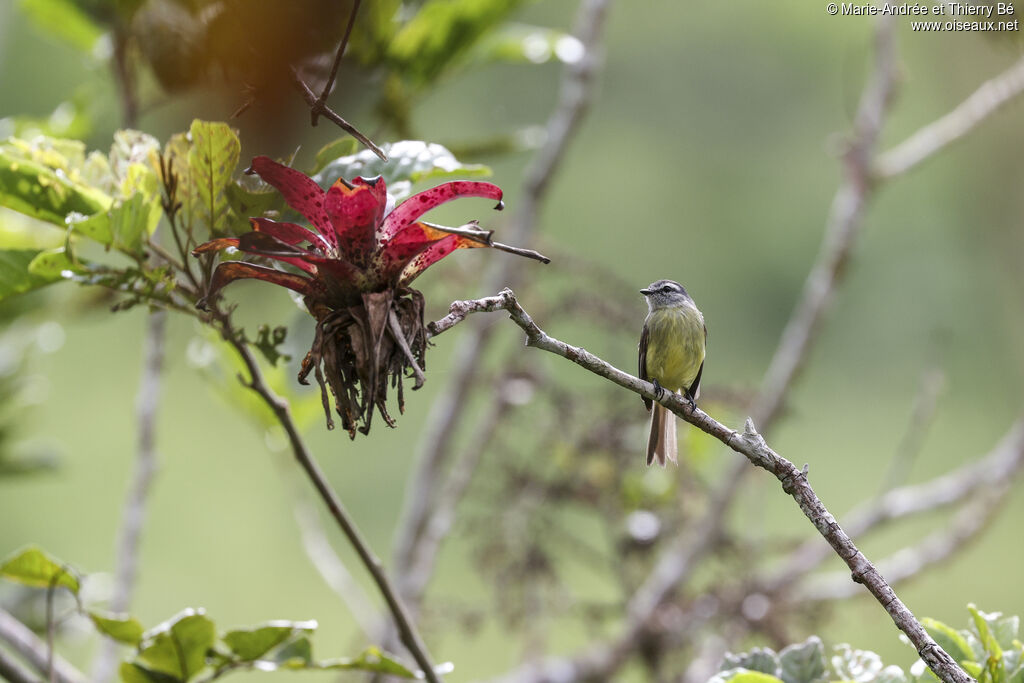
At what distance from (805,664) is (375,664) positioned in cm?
46

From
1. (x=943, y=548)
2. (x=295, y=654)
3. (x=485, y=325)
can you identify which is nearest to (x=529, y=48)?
(x=485, y=325)

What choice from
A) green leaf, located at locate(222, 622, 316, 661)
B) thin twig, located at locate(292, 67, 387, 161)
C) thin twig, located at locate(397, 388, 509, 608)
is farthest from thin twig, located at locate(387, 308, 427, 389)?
thin twig, located at locate(397, 388, 509, 608)

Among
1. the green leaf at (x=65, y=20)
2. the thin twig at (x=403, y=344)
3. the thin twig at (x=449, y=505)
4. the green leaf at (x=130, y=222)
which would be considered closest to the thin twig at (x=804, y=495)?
the thin twig at (x=403, y=344)

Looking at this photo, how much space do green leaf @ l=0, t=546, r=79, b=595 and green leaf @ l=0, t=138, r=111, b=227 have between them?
1.21 ft

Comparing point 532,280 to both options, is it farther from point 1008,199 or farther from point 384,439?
point 384,439

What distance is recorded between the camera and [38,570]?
3.62ft

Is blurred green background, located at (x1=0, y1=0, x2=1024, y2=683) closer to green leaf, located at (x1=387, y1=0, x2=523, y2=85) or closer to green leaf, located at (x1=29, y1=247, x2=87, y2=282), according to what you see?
green leaf, located at (x1=387, y1=0, x2=523, y2=85)

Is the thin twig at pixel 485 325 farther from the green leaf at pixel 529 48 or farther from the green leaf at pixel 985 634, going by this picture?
the green leaf at pixel 985 634

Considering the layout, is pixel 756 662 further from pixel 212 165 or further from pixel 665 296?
pixel 665 296

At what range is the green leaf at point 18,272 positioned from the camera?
108cm

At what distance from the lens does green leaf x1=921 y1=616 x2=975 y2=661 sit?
97cm

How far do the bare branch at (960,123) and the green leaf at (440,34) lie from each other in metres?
1.21

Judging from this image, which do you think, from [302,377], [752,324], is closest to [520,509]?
[302,377]

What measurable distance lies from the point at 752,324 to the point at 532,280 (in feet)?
13.3
